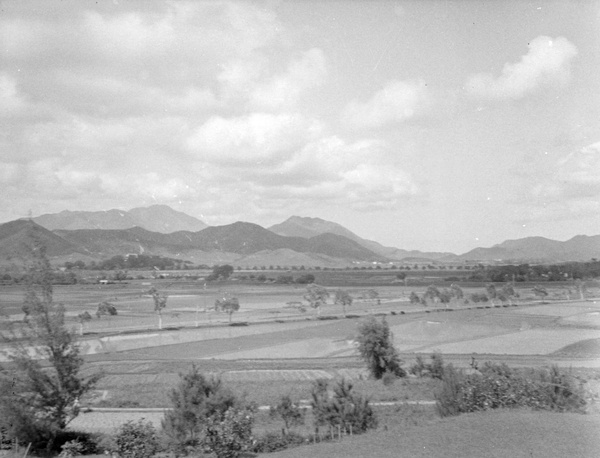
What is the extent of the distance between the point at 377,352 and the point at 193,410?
18.7m

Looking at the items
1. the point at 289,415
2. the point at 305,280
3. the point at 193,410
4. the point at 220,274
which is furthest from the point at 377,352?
the point at 220,274

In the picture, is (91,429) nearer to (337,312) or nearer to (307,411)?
(307,411)

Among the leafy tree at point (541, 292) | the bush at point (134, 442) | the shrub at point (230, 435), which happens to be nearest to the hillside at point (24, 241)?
the bush at point (134, 442)

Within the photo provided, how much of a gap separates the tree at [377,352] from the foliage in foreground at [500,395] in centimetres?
1322

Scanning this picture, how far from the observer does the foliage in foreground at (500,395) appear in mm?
20328

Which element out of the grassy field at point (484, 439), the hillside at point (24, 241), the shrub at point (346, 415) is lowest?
the shrub at point (346, 415)

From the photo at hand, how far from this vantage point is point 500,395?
20375 millimetres

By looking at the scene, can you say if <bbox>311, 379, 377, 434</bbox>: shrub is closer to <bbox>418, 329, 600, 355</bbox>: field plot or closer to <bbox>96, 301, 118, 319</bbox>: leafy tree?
<bbox>418, 329, 600, 355</bbox>: field plot

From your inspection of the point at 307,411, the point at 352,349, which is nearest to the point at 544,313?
the point at 352,349

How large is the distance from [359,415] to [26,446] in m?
12.0

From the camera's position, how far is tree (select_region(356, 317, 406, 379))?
116ft

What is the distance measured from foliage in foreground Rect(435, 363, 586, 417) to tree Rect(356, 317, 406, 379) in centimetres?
1322

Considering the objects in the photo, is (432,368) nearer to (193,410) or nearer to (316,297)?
(193,410)

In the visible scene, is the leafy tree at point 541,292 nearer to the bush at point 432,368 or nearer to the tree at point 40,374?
the bush at point 432,368
